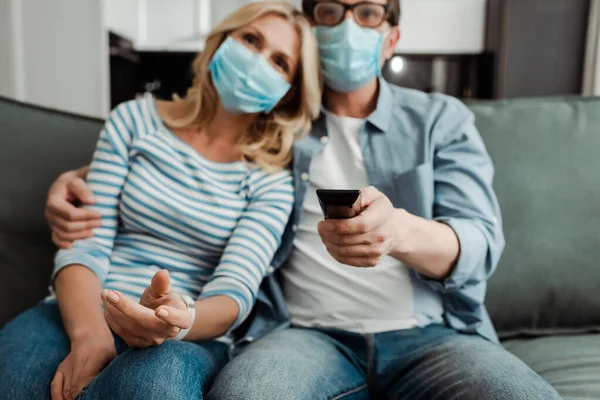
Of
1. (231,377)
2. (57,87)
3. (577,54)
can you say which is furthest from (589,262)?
(57,87)

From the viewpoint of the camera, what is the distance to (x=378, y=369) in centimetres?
96

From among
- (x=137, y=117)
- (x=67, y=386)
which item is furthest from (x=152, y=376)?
(x=137, y=117)

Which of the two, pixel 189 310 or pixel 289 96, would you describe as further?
pixel 289 96

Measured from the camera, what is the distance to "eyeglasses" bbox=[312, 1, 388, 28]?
111 cm

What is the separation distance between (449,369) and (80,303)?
0.58 metres

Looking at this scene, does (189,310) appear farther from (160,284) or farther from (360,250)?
(360,250)

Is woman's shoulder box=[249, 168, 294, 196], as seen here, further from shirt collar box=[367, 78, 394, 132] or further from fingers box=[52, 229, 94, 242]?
fingers box=[52, 229, 94, 242]

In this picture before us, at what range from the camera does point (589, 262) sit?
3.76 feet

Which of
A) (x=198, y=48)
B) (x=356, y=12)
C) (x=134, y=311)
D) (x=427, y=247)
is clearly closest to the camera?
(x=134, y=311)

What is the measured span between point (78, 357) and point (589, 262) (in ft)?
3.15

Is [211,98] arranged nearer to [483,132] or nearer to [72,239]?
[72,239]

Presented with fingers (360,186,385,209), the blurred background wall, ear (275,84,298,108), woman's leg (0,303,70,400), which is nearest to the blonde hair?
ear (275,84,298,108)

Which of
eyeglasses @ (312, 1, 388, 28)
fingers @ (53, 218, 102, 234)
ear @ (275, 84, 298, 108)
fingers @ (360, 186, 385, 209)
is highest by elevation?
eyeglasses @ (312, 1, 388, 28)

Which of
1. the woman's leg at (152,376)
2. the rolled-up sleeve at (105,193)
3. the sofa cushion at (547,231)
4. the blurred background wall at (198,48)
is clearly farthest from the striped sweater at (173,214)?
the blurred background wall at (198,48)
